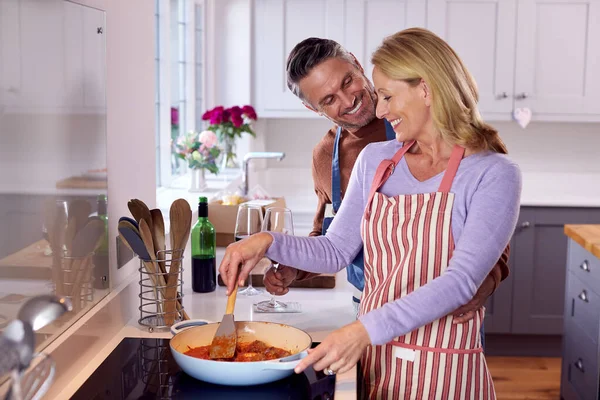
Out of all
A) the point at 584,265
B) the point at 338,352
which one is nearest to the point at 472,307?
the point at 338,352

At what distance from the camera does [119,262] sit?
1.78 meters

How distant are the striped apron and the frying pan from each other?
0.61 ft

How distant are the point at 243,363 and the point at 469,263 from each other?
46 cm

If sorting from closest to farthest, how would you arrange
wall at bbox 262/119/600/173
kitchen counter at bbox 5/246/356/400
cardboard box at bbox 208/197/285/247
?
kitchen counter at bbox 5/246/356/400 < cardboard box at bbox 208/197/285/247 < wall at bbox 262/119/600/173

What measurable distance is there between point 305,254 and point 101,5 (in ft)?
2.34

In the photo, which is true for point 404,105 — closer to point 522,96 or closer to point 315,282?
point 315,282

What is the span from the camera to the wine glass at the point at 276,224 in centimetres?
189

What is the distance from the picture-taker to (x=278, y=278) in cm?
173

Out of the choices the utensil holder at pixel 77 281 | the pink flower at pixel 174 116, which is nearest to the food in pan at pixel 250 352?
the utensil holder at pixel 77 281

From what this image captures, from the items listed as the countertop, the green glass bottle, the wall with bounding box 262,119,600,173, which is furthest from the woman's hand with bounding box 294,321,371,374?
the wall with bounding box 262,119,600,173

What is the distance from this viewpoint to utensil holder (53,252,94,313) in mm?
1417

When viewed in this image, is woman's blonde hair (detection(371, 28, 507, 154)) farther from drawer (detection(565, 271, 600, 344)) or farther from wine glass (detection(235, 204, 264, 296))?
drawer (detection(565, 271, 600, 344))

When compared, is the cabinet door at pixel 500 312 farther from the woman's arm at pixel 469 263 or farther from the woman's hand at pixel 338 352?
the woman's hand at pixel 338 352

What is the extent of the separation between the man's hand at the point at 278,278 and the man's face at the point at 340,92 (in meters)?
0.46
